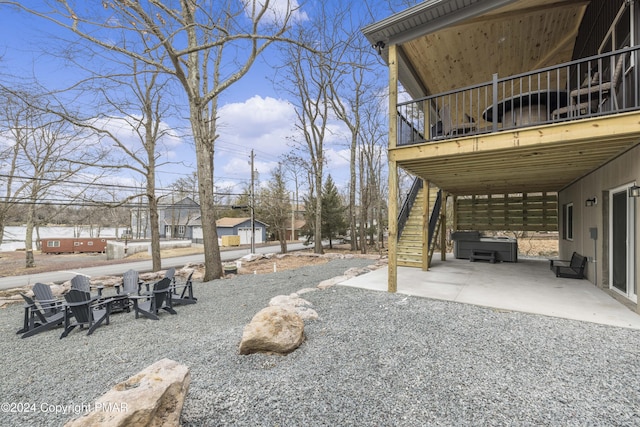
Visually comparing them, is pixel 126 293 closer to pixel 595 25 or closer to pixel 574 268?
pixel 574 268

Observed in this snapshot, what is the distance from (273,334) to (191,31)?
364 inches

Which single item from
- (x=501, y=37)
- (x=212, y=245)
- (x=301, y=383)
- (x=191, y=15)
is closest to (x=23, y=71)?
(x=191, y=15)

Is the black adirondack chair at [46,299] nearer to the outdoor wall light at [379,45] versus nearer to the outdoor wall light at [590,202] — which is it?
the outdoor wall light at [379,45]

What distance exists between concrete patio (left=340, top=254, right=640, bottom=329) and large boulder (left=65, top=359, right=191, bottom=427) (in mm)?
4015

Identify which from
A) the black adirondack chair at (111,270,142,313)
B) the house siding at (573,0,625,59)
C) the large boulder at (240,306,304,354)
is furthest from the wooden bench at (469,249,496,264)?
the black adirondack chair at (111,270,142,313)

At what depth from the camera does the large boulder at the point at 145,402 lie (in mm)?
1630

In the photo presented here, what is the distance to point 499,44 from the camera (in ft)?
20.6

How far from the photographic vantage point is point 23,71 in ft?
22.5

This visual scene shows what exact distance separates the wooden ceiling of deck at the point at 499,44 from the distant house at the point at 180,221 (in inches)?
1413

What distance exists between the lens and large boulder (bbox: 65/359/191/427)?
1.63 metres

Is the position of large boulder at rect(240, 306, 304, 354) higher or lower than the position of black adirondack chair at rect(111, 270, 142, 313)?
higher

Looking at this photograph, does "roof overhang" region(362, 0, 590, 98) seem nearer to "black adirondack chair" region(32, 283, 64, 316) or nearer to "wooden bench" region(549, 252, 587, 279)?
"wooden bench" region(549, 252, 587, 279)

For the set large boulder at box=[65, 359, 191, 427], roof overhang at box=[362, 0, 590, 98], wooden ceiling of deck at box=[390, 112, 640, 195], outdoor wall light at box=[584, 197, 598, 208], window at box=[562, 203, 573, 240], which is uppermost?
roof overhang at box=[362, 0, 590, 98]

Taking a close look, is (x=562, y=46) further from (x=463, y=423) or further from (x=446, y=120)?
(x=463, y=423)
